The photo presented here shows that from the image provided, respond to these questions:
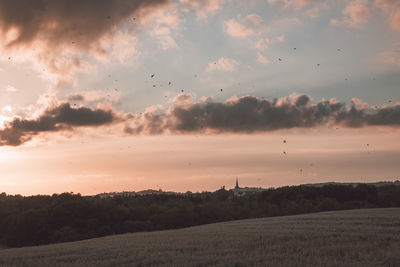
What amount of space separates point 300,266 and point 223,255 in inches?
190

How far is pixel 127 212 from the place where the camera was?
82062 mm

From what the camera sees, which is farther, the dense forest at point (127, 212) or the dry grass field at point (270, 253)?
the dense forest at point (127, 212)

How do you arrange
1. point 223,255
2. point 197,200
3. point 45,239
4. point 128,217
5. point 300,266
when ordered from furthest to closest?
point 197,200, point 128,217, point 45,239, point 223,255, point 300,266

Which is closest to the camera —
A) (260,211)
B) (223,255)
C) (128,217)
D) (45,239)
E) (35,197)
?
(223,255)

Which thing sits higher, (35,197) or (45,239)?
(35,197)

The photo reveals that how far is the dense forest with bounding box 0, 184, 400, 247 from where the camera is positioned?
235 feet

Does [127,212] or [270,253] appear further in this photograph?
[127,212]

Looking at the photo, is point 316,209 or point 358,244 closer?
point 358,244

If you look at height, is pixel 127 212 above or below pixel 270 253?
above

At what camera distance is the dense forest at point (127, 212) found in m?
71.7

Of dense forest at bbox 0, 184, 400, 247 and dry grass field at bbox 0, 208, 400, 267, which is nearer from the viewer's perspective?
dry grass field at bbox 0, 208, 400, 267

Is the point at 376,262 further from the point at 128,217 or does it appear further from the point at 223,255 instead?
the point at 128,217

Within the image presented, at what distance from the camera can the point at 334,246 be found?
1919 centimetres

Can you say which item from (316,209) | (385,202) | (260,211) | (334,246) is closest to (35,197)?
(260,211)
